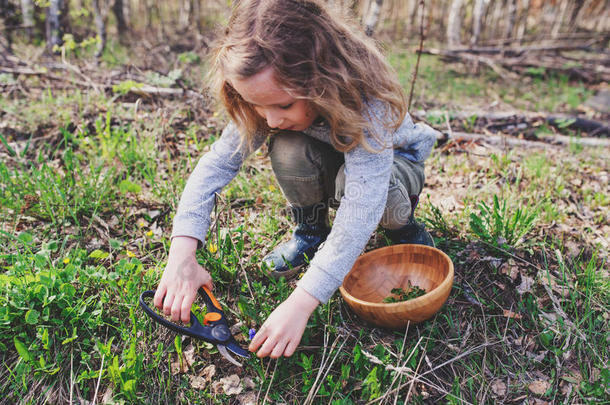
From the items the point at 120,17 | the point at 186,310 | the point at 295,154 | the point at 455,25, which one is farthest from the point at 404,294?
the point at 455,25

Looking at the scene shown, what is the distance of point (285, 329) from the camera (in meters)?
1.31

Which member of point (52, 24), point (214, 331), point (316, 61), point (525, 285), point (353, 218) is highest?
point (316, 61)

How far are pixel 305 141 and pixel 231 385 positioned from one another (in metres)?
0.96

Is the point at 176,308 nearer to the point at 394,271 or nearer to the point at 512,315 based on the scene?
the point at 394,271

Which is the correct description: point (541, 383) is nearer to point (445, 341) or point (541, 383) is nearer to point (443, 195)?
point (445, 341)

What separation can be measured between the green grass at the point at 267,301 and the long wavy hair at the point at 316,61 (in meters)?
0.65

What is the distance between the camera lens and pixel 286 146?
5.79 ft

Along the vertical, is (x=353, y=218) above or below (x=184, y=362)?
above

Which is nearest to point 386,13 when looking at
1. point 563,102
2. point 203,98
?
point 563,102

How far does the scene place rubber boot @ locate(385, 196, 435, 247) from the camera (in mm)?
1890

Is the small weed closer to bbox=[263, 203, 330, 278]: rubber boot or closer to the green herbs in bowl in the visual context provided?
the green herbs in bowl

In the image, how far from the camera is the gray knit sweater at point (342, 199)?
1.40m

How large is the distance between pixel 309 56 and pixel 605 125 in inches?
125

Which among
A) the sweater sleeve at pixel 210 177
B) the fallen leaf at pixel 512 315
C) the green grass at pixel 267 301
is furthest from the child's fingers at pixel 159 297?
the fallen leaf at pixel 512 315
